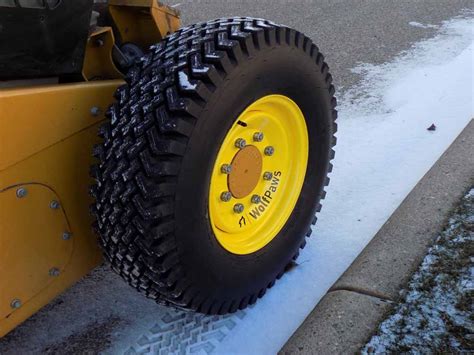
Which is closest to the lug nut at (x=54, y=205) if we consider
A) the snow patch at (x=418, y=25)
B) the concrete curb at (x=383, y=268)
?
the concrete curb at (x=383, y=268)

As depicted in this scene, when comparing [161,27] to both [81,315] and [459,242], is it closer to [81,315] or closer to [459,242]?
[81,315]

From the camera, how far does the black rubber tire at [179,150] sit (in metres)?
1.85

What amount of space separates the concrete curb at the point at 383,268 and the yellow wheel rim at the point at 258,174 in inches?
15.8

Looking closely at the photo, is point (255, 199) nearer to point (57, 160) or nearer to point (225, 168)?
point (225, 168)

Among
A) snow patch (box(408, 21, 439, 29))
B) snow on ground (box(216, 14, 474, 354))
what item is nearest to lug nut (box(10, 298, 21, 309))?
snow on ground (box(216, 14, 474, 354))

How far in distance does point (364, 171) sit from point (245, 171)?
1.39 metres

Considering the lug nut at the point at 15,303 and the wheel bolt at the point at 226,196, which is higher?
the wheel bolt at the point at 226,196

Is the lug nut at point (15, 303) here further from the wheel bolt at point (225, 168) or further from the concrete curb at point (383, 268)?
the concrete curb at point (383, 268)

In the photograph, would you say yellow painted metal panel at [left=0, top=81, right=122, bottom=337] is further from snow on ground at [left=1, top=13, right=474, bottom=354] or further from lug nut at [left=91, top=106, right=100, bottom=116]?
snow on ground at [left=1, top=13, right=474, bottom=354]

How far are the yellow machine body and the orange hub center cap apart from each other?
529 mm

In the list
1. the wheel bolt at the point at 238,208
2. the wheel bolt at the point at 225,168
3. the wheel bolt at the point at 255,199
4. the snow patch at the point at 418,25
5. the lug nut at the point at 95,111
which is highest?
the lug nut at the point at 95,111

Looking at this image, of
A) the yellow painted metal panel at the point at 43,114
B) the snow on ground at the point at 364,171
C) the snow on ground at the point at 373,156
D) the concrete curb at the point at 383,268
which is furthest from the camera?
the snow on ground at the point at 373,156

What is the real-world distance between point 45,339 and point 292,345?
3.39ft

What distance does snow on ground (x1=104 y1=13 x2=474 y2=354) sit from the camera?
94.8 inches
